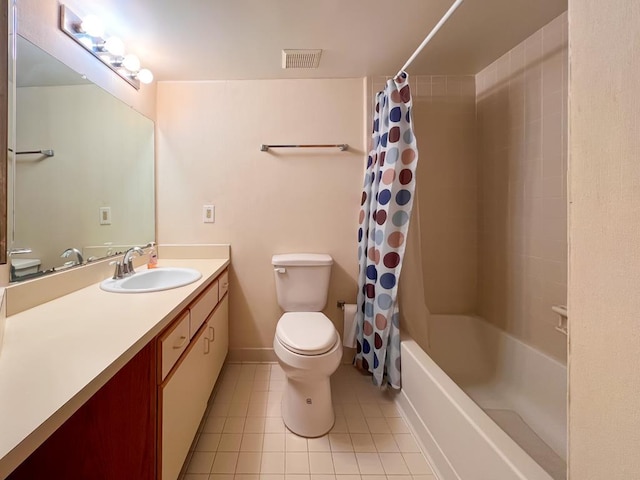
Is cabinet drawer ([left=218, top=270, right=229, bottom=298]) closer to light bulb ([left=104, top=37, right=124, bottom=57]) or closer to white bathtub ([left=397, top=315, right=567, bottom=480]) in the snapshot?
white bathtub ([left=397, top=315, right=567, bottom=480])

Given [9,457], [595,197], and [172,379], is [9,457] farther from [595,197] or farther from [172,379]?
[595,197]

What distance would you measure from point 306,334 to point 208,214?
1.14m

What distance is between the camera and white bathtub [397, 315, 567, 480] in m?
0.94

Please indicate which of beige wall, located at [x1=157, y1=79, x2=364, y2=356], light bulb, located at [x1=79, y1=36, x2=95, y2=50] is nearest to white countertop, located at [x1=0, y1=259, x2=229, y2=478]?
beige wall, located at [x1=157, y1=79, x2=364, y2=356]

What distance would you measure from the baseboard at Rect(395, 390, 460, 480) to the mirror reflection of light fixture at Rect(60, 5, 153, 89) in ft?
7.81

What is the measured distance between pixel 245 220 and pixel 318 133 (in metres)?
0.82

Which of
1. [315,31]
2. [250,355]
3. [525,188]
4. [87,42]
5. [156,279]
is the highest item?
[315,31]

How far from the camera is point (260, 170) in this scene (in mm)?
1955

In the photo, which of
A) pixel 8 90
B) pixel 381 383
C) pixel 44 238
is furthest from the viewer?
pixel 381 383

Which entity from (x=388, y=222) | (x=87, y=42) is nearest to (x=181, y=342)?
(x=388, y=222)

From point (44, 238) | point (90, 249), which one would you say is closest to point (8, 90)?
point (44, 238)

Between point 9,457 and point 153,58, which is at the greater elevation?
point 153,58

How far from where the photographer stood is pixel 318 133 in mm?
1949

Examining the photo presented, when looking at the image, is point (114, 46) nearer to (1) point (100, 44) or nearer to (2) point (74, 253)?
(1) point (100, 44)
